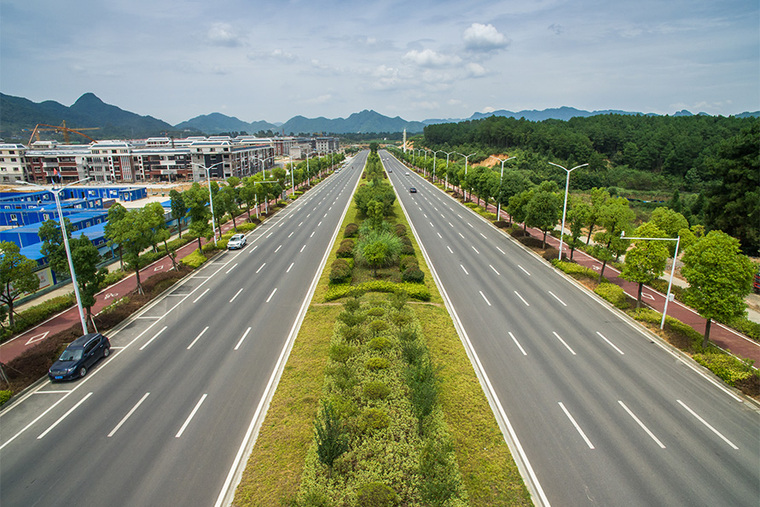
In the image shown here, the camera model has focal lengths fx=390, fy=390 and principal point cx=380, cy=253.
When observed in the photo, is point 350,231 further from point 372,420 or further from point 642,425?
point 642,425

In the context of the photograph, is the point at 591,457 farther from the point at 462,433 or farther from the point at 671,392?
the point at 671,392

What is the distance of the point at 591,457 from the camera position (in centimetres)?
1445

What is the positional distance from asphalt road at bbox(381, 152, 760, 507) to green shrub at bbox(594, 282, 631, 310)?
0.85 m

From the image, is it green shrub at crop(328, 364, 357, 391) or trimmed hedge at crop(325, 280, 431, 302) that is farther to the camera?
trimmed hedge at crop(325, 280, 431, 302)

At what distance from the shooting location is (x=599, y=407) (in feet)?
56.7

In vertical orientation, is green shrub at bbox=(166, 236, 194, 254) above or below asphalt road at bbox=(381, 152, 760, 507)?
above

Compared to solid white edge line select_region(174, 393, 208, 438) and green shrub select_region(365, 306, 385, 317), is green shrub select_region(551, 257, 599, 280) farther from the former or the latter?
solid white edge line select_region(174, 393, 208, 438)

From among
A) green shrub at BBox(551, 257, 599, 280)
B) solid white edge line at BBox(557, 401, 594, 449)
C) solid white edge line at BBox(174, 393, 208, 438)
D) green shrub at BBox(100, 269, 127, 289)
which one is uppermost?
green shrub at BBox(551, 257, 599, 280)

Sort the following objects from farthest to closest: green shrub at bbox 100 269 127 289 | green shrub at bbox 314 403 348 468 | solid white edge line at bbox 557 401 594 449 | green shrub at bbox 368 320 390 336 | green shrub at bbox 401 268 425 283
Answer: green shrub at bbox 100 269 127 289 < green shrub at bbox 401 268 425 283 < green shrub at bbox 368 320 390 336 < solid white edge line at bbox 557 401 594 449 < green shrub at bbox 314 403 348 468

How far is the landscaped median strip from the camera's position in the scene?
12.8 m

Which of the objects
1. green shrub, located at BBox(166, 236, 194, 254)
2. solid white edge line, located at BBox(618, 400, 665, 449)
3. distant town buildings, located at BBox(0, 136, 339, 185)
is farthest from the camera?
distant town buildings, located at BBox(0, 136, 339, 185)

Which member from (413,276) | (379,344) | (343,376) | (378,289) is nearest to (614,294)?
(413,276)

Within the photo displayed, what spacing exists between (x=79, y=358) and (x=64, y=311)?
1087 cm

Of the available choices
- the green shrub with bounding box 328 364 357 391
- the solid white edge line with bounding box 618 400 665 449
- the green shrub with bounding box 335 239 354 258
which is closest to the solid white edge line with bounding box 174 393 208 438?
the green shrub with bounding box 328 364 357 391
